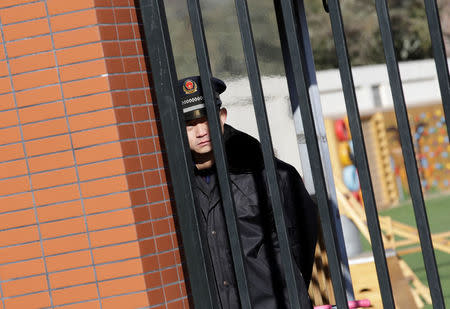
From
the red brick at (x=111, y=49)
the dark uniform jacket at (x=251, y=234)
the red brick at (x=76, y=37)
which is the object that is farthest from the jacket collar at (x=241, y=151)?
the red brick at (x=76, y=37)

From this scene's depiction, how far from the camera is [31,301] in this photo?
9.80 feet

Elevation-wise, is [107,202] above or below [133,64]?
below

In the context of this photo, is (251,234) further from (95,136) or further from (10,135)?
(10,135)

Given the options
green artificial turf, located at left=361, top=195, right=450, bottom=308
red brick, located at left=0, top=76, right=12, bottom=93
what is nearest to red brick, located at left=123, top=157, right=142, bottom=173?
red brick, located at left=0, top=76, right=12, bottom=93

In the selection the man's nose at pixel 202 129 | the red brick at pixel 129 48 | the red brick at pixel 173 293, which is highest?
the red brick at pixel 129 48

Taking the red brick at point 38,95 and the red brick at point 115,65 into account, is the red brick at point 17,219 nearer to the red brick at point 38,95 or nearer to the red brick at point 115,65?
the red brick at point 38,95

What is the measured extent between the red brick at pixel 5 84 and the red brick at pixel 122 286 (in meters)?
0.83

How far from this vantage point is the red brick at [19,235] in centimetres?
297

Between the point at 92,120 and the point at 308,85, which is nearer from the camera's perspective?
the point at 92,120

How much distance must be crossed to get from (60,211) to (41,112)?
1.27ft

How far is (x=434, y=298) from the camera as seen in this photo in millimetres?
2639

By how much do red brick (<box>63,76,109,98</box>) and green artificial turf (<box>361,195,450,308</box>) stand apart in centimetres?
455

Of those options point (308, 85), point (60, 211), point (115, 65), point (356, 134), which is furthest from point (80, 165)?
point (308, 85)

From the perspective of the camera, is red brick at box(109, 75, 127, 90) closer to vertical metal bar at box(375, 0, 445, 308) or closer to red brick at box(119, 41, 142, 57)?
red brick at box(119, 41, 142, 57)
